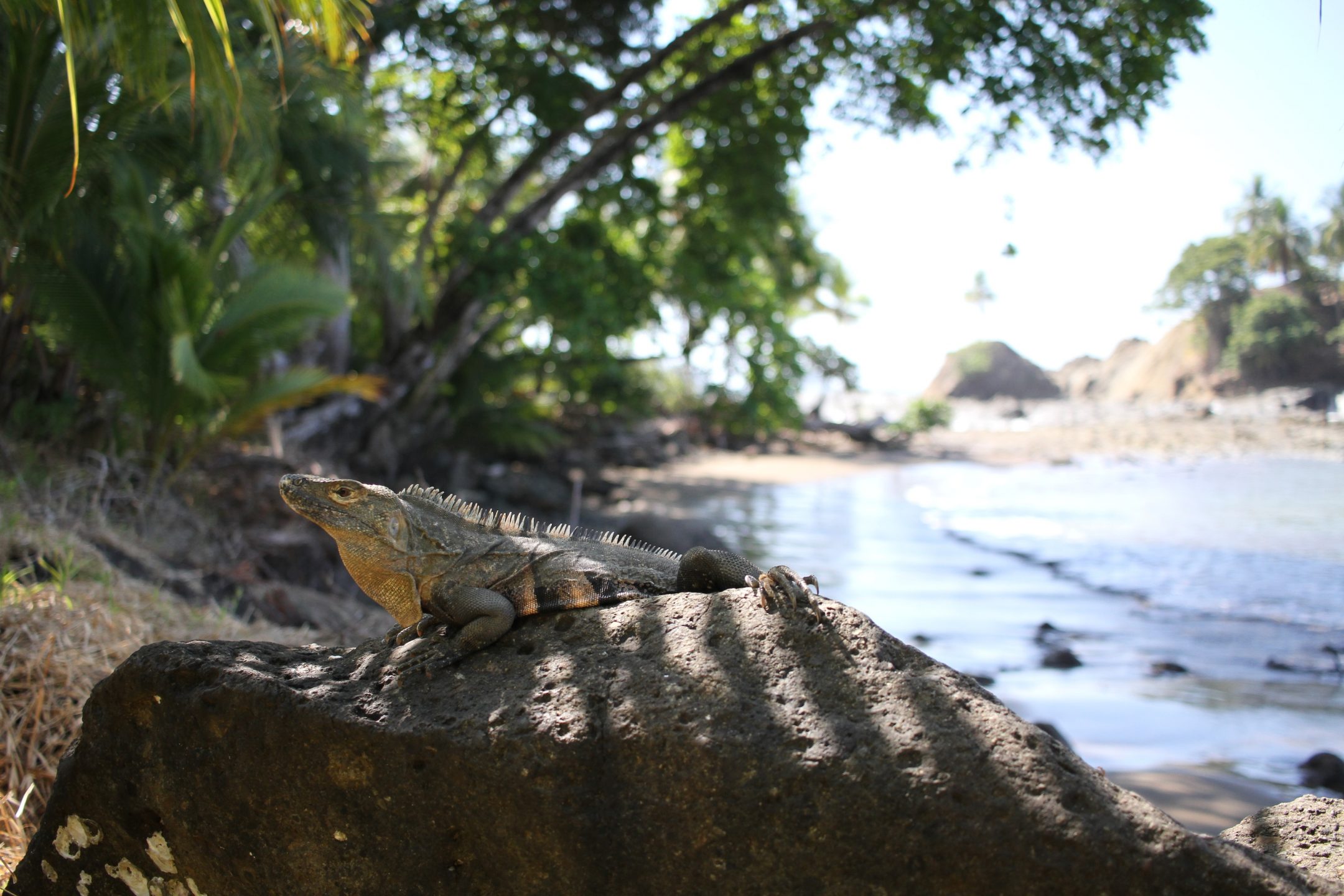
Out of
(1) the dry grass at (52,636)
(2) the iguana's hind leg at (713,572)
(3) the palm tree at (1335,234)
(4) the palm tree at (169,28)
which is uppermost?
(3) the palm tree at (1335,234)

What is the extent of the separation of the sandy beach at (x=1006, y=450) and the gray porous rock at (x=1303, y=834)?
14.9 m

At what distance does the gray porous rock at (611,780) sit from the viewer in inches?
88.2

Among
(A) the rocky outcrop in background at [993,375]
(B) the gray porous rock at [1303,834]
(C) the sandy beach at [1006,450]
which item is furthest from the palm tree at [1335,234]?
(A) the rocky outcrop in background at [993,375]

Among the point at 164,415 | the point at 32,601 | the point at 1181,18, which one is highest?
the point at 1181,18

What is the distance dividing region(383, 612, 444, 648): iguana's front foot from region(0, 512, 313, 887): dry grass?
1.04 metres

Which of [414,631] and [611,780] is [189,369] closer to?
[414,631]

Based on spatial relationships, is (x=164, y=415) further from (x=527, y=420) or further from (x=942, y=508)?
(x=942, y=508)

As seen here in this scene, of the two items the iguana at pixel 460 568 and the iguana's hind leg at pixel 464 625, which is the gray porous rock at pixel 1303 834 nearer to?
A: the iguana at pixel 460 568

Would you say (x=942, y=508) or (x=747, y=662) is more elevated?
(x=747, y=662)

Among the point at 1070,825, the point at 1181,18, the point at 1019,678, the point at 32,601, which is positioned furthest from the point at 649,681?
the point at 1181,18

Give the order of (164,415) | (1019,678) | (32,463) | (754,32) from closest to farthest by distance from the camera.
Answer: (1019,678) < (32,463) < (164,415) < (754,32)

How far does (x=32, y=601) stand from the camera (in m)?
4.75

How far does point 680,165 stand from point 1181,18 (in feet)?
31.2

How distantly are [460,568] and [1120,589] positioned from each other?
432 inches
